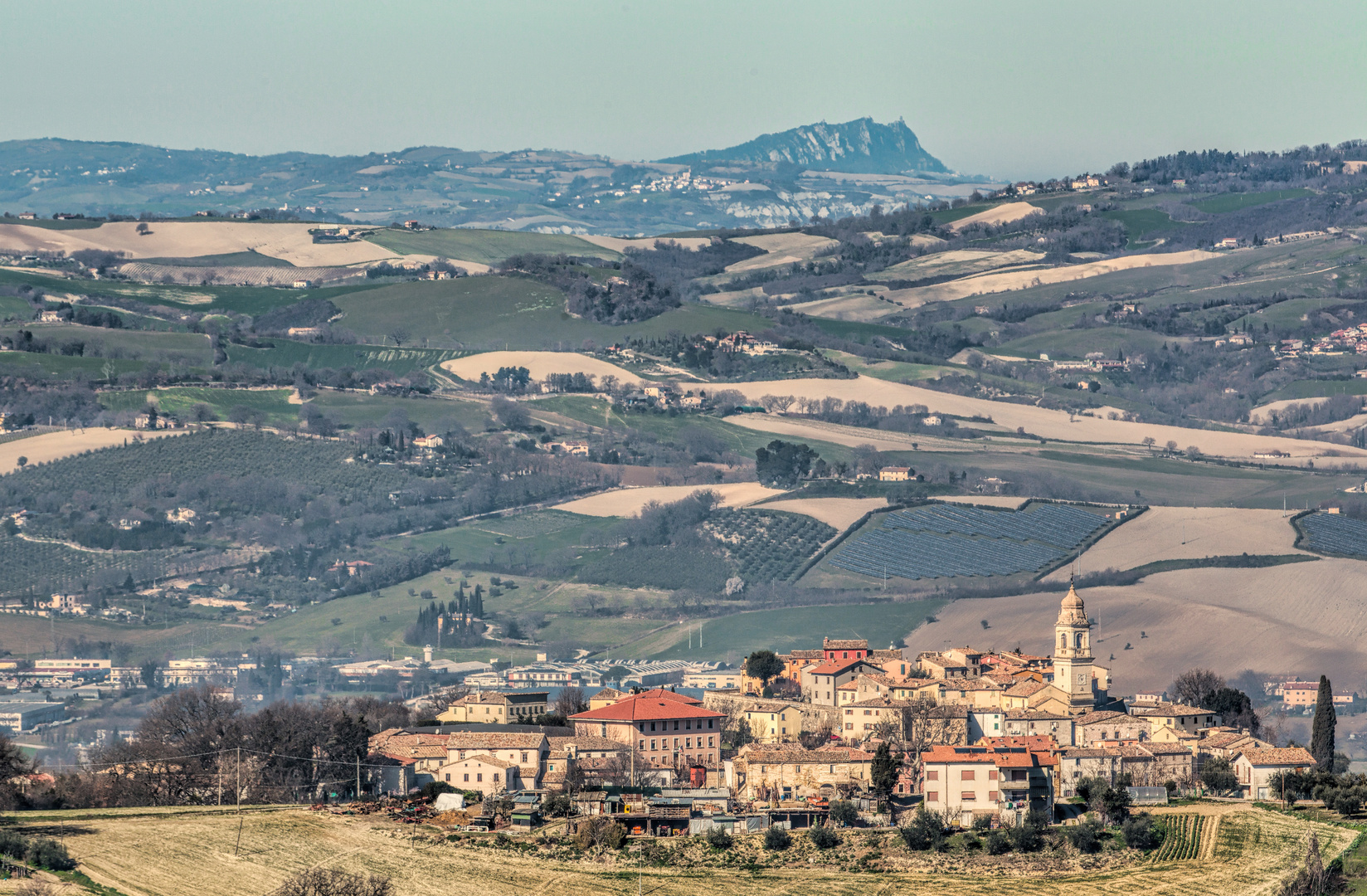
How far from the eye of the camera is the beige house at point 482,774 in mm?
78250

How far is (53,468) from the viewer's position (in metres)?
186

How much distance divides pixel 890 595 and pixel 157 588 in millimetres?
52406

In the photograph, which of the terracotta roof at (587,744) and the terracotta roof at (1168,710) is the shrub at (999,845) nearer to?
the terracotta roof at (587,744)

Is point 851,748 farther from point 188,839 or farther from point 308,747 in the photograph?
point 188,839

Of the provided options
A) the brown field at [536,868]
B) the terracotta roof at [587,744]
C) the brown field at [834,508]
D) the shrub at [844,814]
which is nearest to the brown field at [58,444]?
the brown field at [834,508]

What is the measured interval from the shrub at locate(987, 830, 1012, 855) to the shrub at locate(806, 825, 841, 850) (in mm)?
4176

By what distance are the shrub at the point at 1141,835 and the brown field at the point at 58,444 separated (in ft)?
437

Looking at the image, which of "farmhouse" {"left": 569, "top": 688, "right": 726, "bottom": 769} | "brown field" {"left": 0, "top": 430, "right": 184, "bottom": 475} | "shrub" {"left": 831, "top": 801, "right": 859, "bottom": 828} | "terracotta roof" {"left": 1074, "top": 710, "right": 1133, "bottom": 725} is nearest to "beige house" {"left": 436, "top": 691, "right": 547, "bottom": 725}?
"farmhouse" {"left": 569, "top": 688, "right": 726, "bottom": 769}

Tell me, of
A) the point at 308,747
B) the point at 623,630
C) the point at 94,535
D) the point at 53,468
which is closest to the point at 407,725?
the point at 308,747

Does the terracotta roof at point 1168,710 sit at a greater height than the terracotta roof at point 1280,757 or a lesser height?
lesser

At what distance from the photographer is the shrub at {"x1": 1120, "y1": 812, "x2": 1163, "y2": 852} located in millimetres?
67812

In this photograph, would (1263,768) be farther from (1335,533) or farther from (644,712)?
(1335,533)

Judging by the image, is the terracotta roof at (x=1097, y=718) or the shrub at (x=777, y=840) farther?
the terracotta roof at (x=1097, y=718)

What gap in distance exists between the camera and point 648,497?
611ft
